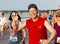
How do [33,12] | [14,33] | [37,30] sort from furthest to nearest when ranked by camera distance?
Answer: [14,33] < [37,30] < [33,12]

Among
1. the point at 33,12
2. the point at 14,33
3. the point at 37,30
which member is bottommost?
the point at 14,33

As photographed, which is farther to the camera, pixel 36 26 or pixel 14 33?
pixel 14 33

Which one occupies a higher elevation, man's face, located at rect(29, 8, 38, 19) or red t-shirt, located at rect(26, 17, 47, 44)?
man's face, located at rect(29, 8, 38, 19)

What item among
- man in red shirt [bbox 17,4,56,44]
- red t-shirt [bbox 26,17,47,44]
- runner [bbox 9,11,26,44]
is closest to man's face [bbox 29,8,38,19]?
man in red shirt [bbox 17,4,56,44]

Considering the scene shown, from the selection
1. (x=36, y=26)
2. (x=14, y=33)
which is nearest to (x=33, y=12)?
(x=36, y=26)

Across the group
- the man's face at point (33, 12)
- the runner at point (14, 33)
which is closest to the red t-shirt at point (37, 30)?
the man's face at point (33, 12)

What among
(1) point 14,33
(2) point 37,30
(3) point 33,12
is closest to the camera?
(3) point 33,12

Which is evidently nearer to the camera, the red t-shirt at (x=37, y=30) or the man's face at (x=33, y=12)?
the man's face at (x=33, y=12)

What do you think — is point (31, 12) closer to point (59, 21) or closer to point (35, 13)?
point (35, 13)

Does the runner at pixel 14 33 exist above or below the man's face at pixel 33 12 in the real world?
below

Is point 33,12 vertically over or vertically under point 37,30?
over

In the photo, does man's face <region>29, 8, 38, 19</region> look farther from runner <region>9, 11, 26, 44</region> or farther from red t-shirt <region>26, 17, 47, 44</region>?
runner <region>9, 11, 26, 44</region>

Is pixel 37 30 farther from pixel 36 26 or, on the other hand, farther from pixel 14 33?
pixel 14 33

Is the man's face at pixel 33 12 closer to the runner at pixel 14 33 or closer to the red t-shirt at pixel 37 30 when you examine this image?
the red t-shirt at pixel 37 30
